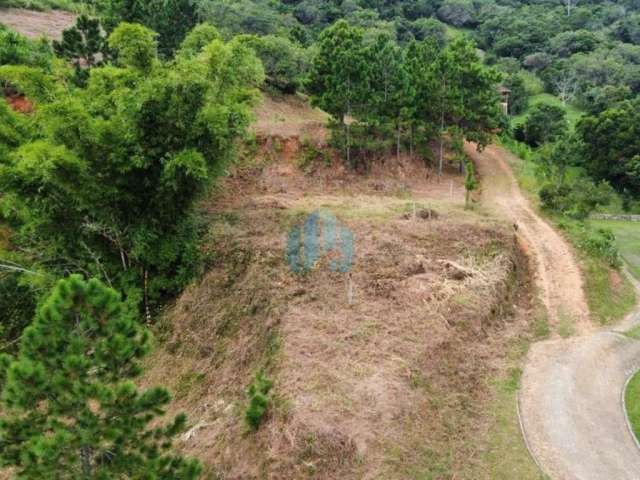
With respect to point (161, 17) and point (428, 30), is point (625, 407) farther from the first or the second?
point (428, 30)

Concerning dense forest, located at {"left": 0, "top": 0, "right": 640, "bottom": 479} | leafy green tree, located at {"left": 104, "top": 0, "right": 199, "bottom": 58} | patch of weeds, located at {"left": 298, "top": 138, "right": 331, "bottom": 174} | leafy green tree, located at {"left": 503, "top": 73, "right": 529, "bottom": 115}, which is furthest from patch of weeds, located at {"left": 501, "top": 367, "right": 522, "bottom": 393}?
leafy green tree, located at {"left": 503, "top": 73, "right": 529, "bottom": 115}

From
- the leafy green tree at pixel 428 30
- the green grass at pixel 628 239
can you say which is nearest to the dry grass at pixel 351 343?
the green grass at pixel 628 239

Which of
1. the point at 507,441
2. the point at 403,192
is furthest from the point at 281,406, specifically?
the point at 403,192

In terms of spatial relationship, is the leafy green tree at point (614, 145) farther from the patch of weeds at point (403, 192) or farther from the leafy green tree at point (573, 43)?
the leafy green tree at point (573, 43)

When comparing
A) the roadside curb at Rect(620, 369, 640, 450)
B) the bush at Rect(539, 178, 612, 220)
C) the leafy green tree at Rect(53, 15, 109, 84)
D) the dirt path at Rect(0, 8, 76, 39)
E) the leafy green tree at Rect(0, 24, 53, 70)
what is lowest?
the roadside curb at Rect(620, 369, 640, 450)

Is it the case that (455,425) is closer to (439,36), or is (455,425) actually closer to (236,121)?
(236,121)

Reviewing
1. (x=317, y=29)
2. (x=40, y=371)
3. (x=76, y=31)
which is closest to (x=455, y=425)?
(x=40, y=371)

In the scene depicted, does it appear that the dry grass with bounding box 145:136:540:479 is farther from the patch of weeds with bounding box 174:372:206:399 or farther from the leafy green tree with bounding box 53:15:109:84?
the leafy green tree with bounding box 53:15:109:84
